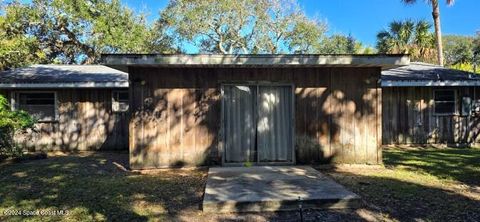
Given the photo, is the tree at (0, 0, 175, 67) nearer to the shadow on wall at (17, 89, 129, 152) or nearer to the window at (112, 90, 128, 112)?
the shadow on wall at (17, 89, 129, 152)

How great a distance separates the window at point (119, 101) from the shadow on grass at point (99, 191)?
3.90 m

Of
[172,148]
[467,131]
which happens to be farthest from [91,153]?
[467,131]

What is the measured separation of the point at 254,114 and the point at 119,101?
6.16 metres

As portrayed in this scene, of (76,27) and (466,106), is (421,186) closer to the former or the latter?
(466,106)

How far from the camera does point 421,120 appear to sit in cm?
1456

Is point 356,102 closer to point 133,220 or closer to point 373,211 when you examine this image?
point 373,211

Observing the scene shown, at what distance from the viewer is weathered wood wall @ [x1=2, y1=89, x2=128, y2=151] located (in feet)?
46.2

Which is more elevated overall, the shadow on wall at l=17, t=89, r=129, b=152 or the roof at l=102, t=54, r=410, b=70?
the roof at l=102, t=54, r=410, b=70

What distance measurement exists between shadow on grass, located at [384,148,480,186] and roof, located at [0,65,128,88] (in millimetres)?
8457

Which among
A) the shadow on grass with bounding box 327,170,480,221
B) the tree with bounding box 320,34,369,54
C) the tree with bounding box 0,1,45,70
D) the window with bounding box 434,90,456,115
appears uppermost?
the tree with bounding box 320,34,369,54

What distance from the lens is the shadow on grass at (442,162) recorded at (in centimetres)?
873

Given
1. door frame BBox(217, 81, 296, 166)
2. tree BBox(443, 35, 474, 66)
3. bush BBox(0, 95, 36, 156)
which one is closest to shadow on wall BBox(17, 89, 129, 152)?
bush BBox(0, 95, 36, 156)

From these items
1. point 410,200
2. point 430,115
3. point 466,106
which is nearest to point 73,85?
point 410,200

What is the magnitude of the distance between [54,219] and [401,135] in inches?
472
